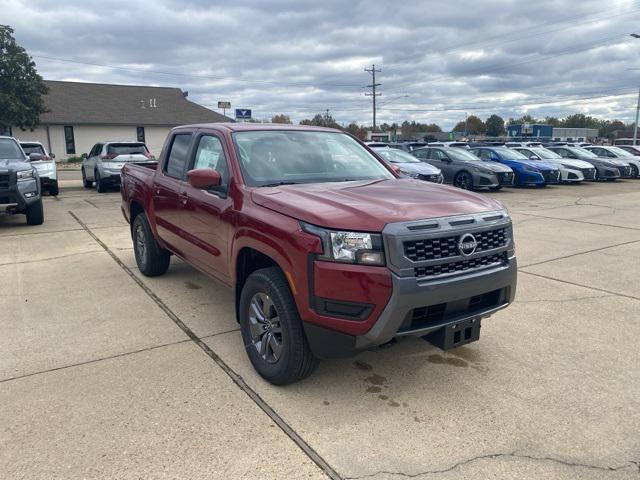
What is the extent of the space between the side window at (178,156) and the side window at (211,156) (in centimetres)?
26

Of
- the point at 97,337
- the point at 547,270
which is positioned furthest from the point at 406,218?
the point at 547,270

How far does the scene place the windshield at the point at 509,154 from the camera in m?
19.6

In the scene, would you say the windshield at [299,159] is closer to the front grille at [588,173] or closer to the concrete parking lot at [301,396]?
the concrete parking lot at [301,396]

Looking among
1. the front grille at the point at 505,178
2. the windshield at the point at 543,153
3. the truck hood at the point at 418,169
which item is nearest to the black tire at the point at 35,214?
the truck hood at the point at 418,169

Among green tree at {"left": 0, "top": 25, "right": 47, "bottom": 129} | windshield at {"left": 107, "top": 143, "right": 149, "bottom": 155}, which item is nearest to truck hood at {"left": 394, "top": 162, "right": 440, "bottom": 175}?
Answer: windshield at {"left": 107, "top": 143, "right": 149, "bottom": 155}

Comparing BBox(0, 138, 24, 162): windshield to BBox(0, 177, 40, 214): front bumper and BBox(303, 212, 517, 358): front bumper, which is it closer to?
BBox(0, 177, 40, 214): front bumper

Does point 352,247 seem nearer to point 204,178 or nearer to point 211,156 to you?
point 204,178

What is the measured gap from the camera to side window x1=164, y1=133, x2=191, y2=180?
5043mm

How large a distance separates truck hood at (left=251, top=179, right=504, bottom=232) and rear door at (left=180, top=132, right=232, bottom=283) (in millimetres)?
493

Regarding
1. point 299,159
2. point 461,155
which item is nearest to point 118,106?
point 461,155

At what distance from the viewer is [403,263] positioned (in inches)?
116

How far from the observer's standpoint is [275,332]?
346cm

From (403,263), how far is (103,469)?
6.35ft

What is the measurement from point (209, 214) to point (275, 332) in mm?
1326
